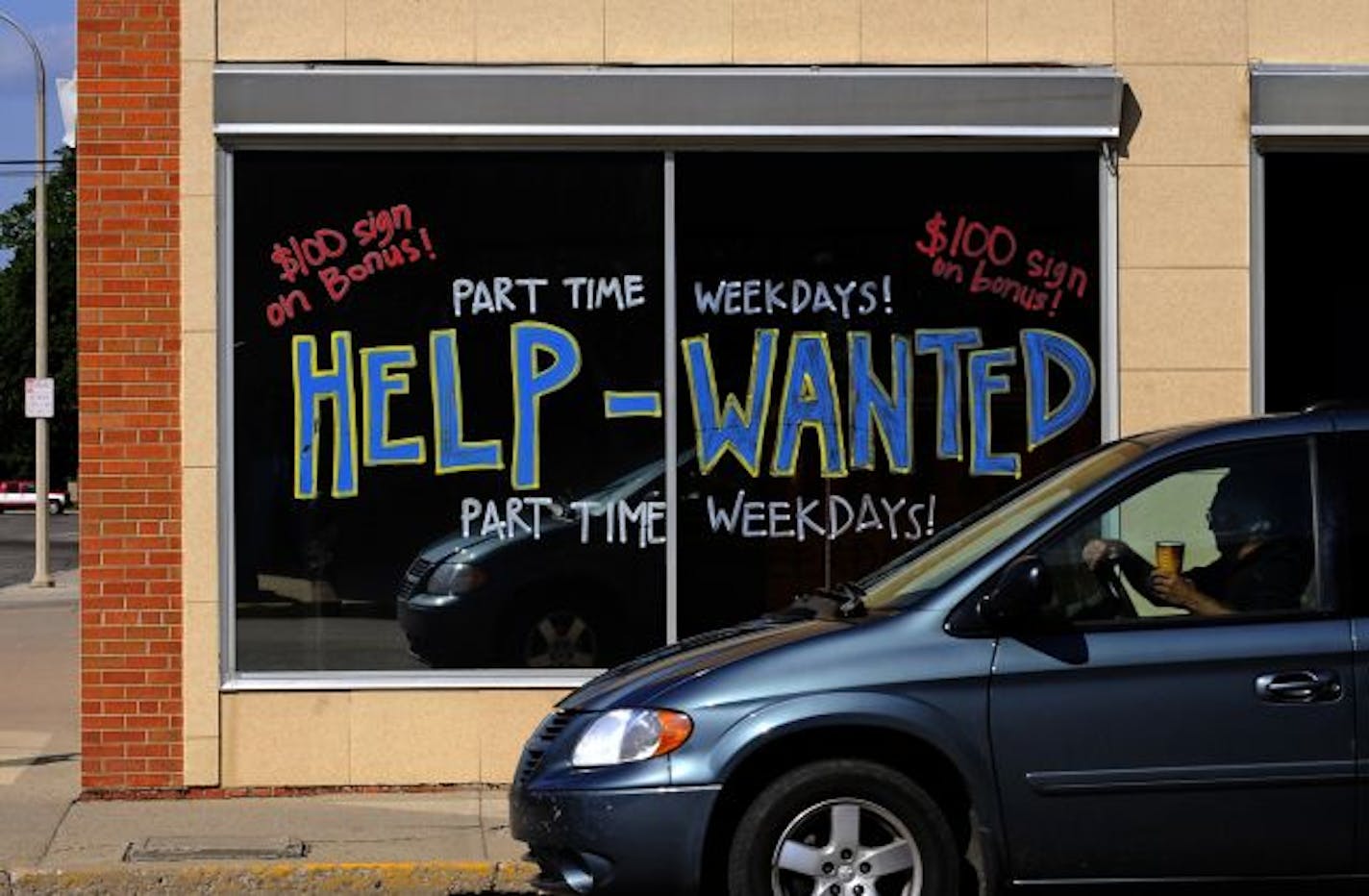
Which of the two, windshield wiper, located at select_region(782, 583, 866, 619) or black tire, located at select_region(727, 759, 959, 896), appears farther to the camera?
windshield wiper, located at select_region(782, 583, 866, 619)

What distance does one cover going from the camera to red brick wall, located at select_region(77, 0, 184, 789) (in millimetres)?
10062

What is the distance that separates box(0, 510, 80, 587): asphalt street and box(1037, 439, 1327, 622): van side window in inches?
931

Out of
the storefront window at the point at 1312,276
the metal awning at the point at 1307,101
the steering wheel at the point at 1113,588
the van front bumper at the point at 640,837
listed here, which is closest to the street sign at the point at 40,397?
the storefront window at the point at 1312,276

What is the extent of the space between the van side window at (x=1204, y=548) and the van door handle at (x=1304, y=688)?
233 mm

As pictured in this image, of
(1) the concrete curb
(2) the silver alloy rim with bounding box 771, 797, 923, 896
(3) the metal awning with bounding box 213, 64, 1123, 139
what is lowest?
(1) the concrete curb

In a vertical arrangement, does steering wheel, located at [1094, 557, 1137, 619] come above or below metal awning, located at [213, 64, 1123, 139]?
below

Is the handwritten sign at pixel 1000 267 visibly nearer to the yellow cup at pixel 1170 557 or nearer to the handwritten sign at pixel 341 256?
the handwritten sign at pixel 341 256

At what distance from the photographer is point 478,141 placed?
10266 millimetres

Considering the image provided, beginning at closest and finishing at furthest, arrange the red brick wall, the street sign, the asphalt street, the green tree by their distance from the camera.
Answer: the red brick wall, the street sign, the asphalt street, the green tree

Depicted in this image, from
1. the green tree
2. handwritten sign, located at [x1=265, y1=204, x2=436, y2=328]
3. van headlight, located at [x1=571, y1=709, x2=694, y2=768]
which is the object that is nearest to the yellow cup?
van headlight, located at [x1=571, y1=709, x2=694, y2=768]

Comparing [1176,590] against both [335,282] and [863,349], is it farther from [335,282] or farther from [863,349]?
[335,282]

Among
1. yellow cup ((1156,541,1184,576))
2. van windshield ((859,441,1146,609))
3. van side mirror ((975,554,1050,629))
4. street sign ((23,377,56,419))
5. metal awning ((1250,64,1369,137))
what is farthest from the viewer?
street sign ((23,377,56,419))

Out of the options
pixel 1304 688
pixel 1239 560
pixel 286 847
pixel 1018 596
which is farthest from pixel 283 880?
pixel 1304 688

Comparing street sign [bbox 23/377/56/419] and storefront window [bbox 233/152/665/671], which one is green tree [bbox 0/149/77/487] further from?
storefront window [bbox 233/152/665/671]
